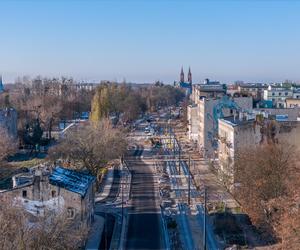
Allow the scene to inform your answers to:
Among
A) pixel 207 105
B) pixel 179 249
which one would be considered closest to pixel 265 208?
pixel 179 249

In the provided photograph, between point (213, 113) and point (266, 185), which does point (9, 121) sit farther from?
point (266, 185)

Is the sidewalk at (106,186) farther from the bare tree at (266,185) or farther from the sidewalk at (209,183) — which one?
the bare tree at (266,185)

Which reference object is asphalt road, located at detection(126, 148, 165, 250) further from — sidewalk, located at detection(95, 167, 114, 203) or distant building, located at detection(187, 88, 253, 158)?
distant building, located at detection(187, 88, 253, 158)

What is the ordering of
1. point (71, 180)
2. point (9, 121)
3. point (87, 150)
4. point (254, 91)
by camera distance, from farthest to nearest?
point (254, 91)
point (9, 121)
point (87, 150)
point (71, 180)

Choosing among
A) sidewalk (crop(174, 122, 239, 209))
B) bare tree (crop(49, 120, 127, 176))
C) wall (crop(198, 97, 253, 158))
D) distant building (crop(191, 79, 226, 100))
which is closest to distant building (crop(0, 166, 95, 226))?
sidewalk (crop(174, 122, 239, 209))

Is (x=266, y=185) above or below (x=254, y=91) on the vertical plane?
below

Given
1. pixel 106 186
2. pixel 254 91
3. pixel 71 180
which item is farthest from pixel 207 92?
pixel 71 180

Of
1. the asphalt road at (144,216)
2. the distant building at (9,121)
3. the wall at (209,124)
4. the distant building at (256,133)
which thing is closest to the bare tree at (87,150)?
the asphalt road at (144,216)
